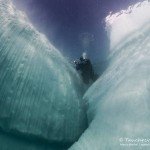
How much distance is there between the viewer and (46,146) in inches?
63.5

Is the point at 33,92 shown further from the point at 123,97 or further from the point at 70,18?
the point at 70,18

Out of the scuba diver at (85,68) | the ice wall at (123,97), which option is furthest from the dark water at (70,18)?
the ice wall at (123,97)

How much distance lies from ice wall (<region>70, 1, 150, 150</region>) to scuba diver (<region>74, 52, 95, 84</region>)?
0.13 m

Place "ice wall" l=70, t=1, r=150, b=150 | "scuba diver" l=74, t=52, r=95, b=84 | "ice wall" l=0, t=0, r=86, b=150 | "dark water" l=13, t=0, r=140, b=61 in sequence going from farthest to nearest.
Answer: "dark water" l=13, t=0, r=140, b=61, "scuba diver" l=74, t=52, r=95, b=84, "ice wall" l=0, t=0, r=86, b=150, "ice wall" l=70, t=1, r=150, b=150

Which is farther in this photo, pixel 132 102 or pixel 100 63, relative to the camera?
pixel 100 63

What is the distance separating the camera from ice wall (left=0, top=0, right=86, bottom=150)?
1591 millimetres

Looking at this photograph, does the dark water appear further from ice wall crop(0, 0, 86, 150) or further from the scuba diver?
ice wall crop(0, 0, 86, 150)

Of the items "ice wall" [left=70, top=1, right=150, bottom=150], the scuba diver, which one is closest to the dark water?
the scuba diver

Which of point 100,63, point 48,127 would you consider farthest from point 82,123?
point 100,63

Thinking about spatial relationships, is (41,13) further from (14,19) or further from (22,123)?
(22,123)

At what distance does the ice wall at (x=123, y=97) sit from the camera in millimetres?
1414

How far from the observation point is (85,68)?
2090mm

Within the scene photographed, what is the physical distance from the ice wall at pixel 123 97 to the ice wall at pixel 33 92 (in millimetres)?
136

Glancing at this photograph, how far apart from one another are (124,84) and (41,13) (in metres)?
1.06
